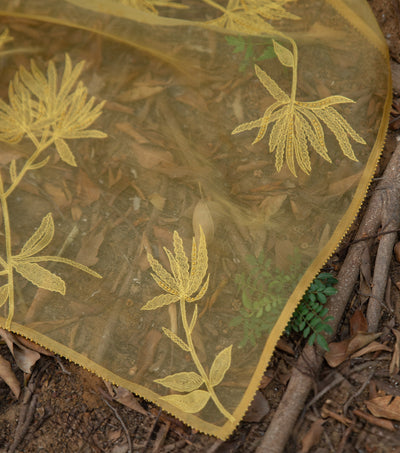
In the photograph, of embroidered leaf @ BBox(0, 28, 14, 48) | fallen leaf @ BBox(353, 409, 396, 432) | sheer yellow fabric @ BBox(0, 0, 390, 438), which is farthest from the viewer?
embroidered leaf @ BBox(0, 28, 14, 48)

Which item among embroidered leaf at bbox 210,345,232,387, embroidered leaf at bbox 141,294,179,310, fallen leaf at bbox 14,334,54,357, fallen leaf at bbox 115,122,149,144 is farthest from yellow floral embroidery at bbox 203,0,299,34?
fallen leaf at bbox 14,334,54,357

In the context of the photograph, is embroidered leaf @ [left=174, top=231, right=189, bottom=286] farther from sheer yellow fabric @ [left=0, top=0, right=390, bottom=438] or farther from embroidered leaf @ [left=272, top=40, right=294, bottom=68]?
embroidered leaf @ [left=272, top=40, right=294, bottom=68]

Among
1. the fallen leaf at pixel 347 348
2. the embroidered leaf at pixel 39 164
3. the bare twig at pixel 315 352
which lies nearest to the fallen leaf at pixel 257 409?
the bare twig at pixel 315 352

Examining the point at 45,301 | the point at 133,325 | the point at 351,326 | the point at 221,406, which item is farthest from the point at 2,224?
the point at 351,326

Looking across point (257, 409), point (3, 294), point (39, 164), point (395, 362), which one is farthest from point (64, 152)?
point (395, 362)

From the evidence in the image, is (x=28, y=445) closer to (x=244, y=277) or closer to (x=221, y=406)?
(x=221, y=406)

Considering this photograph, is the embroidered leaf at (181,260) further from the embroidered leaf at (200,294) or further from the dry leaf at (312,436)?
the dry leaf at (312,436)

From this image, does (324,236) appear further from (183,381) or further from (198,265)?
(183,381)
